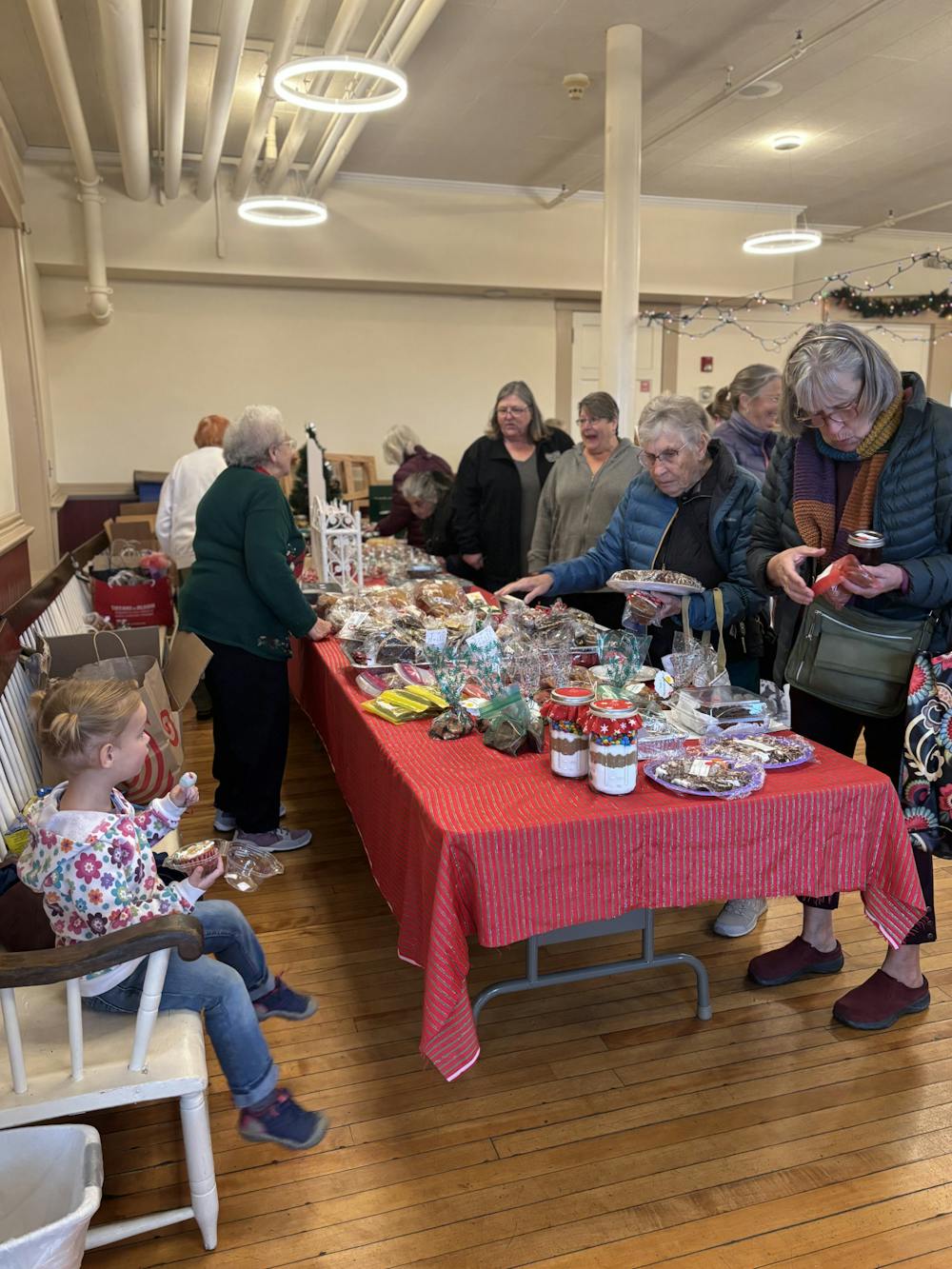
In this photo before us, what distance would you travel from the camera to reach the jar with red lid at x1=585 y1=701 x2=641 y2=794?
199cm

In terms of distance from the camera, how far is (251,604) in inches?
136

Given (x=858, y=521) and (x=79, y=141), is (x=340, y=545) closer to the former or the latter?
(x=858, y=521)

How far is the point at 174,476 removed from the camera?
536 centimetres

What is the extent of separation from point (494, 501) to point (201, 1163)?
11.9ft

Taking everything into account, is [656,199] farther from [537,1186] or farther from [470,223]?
[537,1186]

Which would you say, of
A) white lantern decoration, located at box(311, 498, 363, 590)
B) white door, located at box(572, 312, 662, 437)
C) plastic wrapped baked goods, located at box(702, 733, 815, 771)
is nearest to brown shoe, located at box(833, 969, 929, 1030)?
plastic wrapped baked goods, located at box(702, 733, 815, 771)

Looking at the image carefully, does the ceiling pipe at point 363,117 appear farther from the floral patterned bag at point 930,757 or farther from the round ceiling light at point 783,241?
the floral patterned bag at point 930,757

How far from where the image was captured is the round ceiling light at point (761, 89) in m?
6.30

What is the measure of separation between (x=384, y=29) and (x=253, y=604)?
378 cm

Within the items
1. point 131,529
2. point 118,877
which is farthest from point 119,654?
point 131,529

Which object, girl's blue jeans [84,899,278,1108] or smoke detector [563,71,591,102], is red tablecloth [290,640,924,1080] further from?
smoke detector [563,71,591,102]

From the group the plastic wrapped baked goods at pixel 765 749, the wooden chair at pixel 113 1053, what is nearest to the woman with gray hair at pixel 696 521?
the plastic wrapped baked goods at pixel 765 749

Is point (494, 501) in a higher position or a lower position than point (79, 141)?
lower

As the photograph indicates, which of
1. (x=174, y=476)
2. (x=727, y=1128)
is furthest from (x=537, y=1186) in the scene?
(x=174, y=476)
